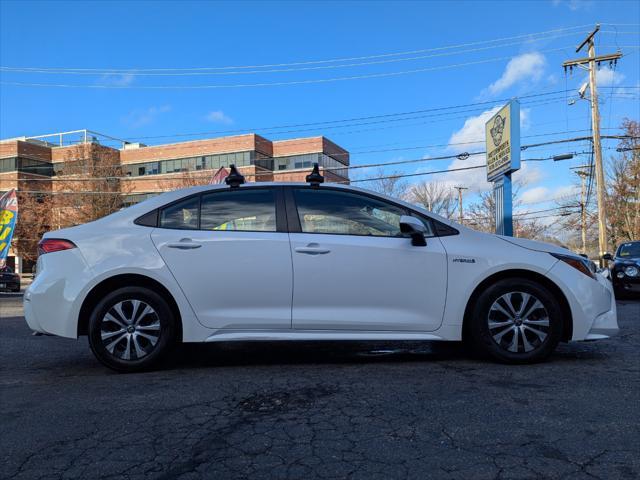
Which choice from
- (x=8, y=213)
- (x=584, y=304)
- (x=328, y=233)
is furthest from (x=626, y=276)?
(x=8, y=213)

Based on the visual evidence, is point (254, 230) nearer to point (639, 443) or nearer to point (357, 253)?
point (357, 253)

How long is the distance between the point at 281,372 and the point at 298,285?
0.74m

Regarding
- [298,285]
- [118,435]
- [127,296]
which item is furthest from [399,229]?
[118,435]

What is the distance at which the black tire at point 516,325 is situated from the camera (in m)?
4.25

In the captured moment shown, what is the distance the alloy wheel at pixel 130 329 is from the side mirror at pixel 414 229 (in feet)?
7.29

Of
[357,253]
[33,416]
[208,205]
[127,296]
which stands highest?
[208,205]

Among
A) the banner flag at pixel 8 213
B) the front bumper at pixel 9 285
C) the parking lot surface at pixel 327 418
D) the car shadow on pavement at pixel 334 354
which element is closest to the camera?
the parking lot surface at pixel 327 418

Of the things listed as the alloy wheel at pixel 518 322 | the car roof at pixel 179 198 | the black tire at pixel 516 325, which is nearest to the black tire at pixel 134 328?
the car roof at pixel 179 198

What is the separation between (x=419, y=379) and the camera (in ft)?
12.7

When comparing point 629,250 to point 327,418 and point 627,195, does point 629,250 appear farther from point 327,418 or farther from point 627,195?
point 627,195

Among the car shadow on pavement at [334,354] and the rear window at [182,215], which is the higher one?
the rear window at [182,215]

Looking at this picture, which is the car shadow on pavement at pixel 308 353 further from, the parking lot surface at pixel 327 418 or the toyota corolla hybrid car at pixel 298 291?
the toyota corolla hybrid car at pixel 298 291

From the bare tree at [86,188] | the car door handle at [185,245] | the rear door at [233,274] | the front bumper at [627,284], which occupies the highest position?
the bare tree at [86,188]

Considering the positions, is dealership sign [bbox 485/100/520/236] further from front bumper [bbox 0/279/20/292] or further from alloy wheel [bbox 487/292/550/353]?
front bumper [bbox 0/279/20/292]
